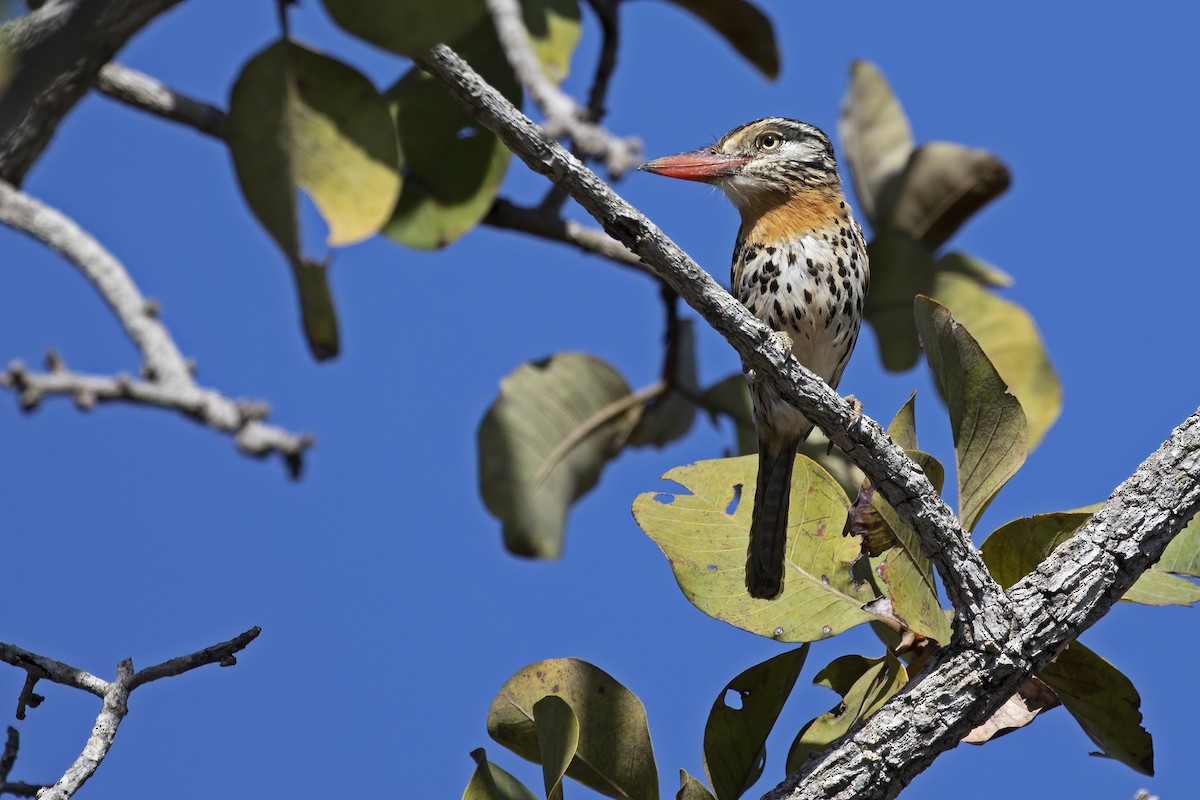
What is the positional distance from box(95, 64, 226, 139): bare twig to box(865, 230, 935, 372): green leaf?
7.20 feet

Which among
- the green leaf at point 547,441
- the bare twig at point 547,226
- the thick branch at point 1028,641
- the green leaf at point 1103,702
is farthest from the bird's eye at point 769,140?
the green leaf at point 1103,702

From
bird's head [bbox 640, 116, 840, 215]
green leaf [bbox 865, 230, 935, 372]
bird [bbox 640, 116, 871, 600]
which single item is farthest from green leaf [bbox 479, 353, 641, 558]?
green leaf [bbox 865, 230, 935, 372]

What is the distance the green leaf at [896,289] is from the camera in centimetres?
421

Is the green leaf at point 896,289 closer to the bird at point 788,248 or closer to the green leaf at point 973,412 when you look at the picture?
the bird at point 788,248

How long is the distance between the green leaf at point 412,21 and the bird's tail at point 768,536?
1361mm

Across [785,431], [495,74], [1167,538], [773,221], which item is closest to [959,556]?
[1167,538]

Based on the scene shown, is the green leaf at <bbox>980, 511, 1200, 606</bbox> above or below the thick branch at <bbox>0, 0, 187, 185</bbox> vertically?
below

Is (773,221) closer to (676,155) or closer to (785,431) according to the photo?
(676,155)

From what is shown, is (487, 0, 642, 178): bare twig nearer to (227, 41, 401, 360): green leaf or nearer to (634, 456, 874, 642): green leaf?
(227, 41, 401, 360): green leaf

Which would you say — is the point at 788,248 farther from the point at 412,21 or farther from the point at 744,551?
the point at 412,21

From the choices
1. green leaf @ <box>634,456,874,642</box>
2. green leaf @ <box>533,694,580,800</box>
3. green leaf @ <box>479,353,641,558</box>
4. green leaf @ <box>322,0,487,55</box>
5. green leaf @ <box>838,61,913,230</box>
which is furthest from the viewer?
green leaf @ <box>838,61,913,230</box>

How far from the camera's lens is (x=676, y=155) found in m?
4.08

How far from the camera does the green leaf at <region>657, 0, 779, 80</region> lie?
4359 mm

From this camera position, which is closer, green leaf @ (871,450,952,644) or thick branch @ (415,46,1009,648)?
thick branch @ (415,46,1009,648)
